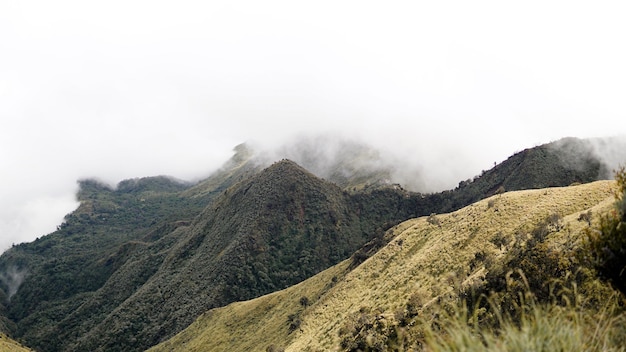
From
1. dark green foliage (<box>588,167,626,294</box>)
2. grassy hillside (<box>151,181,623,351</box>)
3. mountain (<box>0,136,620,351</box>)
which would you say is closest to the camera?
Answer: dark green foliage (<box>588,167,626,294</box>)

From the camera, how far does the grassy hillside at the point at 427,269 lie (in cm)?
3822

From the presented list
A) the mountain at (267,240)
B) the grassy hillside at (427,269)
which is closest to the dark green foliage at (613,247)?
the grassy hillside at (427,269)

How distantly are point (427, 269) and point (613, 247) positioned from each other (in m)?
36.8

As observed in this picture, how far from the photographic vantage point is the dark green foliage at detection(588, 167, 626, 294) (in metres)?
13.7

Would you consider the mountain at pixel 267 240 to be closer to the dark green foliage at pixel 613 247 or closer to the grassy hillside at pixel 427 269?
the grassy hillside at pixel 427 269

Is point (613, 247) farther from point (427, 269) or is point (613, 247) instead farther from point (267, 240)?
point (267, 240)

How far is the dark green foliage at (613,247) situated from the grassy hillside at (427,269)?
32.2 ft

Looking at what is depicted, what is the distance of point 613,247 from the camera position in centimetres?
1386

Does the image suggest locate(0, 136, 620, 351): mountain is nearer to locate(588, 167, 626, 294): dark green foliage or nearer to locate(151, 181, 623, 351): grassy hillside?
locate(151, 181, 623, 351): grassy hillside

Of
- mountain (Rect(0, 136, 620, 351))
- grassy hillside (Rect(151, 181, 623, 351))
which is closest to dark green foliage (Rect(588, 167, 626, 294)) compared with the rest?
grassy hillside (Rect(151, 181, 623, 351))

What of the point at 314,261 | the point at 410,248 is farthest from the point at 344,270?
the point at 314,261

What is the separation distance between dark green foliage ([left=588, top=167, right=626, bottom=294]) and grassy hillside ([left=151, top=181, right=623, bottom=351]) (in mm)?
9810

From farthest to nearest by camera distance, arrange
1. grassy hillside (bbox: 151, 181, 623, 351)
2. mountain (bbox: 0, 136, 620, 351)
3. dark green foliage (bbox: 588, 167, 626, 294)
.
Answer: mountain (bbox: 0, 136, 620, 351)
grassy hillside (bbox: 151, 181, 623, 351)
dark green foliage (bbox: 588, 167, 626, 294)

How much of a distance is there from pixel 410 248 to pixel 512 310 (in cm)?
3353
